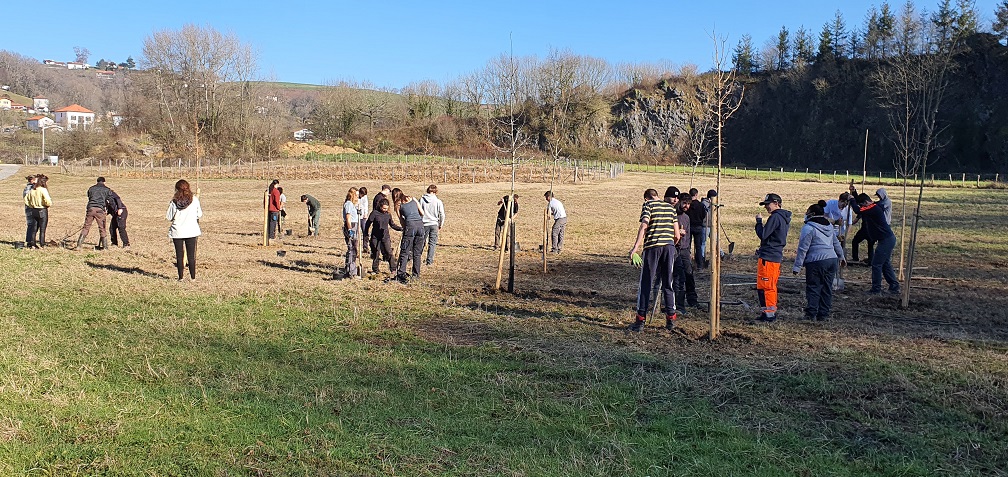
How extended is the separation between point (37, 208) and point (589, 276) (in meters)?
12.7

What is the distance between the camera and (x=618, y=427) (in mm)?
6320

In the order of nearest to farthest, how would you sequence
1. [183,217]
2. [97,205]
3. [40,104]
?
[183,217], [97,205], [40,104]

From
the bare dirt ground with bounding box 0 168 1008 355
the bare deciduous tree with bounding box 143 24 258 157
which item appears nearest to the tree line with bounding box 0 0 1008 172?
the bare deciduous tree with bounding box 143 24 258 157

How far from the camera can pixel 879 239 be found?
43.5 feet

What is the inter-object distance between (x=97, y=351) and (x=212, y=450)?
3.63m

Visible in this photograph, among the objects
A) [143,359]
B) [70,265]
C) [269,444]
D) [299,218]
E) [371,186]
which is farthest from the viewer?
[371,186]

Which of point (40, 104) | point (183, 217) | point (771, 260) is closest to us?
point (771, 260)

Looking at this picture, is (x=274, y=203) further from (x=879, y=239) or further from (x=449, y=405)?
(x=449, y=405)

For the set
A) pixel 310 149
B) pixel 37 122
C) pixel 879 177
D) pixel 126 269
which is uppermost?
pixel 37 122

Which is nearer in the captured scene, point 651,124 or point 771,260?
point 771,260

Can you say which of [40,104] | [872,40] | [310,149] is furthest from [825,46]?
A: [40,104]

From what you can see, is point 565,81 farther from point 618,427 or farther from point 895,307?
point 618,427

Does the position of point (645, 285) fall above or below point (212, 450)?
above

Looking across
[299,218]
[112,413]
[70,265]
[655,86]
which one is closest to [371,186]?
[299,218]
